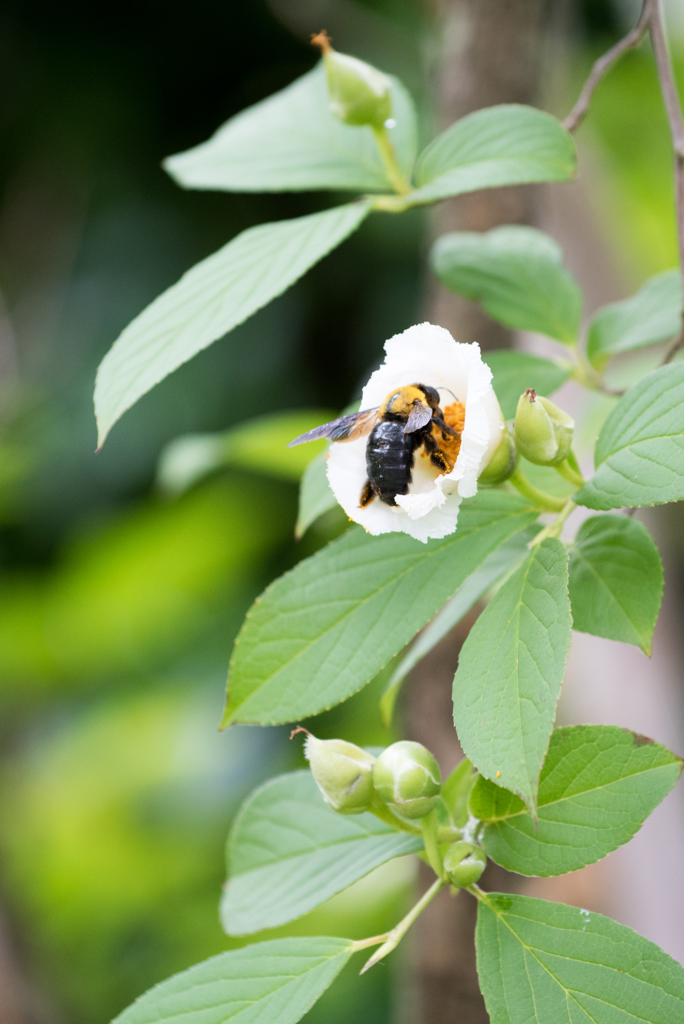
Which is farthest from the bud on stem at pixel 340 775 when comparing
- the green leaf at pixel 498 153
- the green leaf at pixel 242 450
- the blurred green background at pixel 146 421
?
the blurred green background at pixel 146 421

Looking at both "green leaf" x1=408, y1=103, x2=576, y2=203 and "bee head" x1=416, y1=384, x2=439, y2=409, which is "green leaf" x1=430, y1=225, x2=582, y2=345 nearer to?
"green leaf" x1=408, y1=103, x2=576, y2=203

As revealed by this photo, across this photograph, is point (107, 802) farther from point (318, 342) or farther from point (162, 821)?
point (318, 342)

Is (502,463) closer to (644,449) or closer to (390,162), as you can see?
(644,449)

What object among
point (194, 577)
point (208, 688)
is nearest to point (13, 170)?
point (194, 577)

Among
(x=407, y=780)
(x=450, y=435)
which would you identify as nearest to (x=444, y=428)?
(x=450, y=435)

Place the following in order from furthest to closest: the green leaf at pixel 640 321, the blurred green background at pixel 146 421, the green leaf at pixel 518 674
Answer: the blurred green background at pixel 146 421, the green leaf at pixel 640 321, the green leaf at pixel 518 674

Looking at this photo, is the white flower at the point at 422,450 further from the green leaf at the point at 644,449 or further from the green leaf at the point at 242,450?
the green leaf at the point at 242,450
